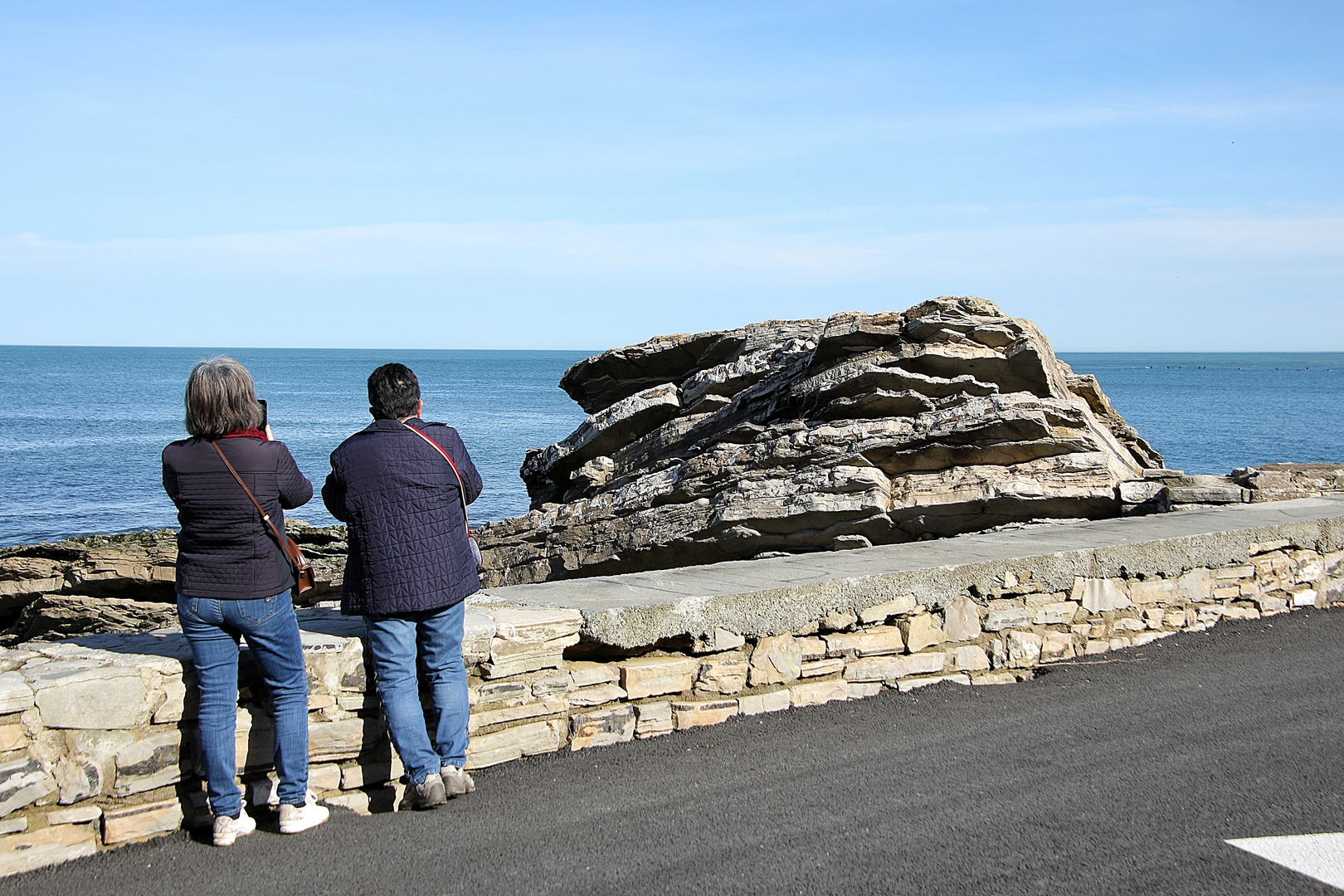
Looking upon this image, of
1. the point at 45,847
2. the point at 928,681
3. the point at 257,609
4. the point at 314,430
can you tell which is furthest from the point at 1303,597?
the point at 314,430

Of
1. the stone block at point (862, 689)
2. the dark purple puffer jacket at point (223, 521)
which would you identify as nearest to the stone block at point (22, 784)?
the dark purple puffer jacket at point (223, 521)

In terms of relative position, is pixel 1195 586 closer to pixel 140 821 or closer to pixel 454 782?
pixel 454 782

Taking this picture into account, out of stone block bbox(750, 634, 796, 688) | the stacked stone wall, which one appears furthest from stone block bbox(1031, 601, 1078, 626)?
stone block bbox(750, 634, 796, 688)

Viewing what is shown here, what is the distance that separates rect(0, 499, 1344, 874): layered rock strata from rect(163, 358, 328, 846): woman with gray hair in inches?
7.9

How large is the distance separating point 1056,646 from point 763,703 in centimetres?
208

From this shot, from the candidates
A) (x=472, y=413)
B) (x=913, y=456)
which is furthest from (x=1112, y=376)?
(x=913, y=456)

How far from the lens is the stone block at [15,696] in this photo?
3562mm

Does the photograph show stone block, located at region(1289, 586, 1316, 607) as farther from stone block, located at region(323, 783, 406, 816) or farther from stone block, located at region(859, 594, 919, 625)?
stone block, located at region(323, 783, 406, 816)

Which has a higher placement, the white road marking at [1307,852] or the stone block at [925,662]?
the stone block at [925,662]

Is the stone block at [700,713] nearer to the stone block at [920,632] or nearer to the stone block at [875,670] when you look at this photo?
the stone block at [875,670]

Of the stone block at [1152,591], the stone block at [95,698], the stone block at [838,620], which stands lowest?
the stone block at [1152,591]

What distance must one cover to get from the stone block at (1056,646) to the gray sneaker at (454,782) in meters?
3.59

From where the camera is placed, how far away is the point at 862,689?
5.48 m

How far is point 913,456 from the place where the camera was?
402 inches
